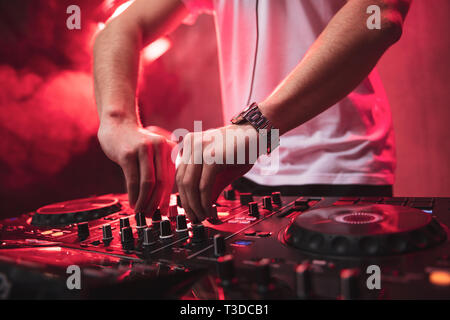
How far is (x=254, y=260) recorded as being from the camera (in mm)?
493

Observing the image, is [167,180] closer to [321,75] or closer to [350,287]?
[321,75]

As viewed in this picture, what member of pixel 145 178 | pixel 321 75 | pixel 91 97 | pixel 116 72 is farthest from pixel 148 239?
pixel 91 97

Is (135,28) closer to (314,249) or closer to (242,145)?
(242,145)

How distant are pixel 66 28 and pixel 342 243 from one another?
1.96 m

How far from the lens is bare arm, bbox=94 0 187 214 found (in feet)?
2.86

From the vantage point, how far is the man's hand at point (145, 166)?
860mm

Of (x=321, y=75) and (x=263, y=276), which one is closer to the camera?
(x=263, y=276)

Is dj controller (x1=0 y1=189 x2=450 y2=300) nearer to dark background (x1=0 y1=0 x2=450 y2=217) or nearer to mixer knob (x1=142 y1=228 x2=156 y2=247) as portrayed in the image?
mixer knob (x1=142 y1=228 x2=156 y2=247)

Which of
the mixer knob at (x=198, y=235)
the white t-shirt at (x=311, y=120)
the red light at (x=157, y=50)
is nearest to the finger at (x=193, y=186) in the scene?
the mixer knob at (x=198, y=235)

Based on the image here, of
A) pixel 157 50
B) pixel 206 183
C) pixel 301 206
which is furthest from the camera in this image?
pixel 157 50

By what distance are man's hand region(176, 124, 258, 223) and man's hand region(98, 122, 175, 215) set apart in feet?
0.47

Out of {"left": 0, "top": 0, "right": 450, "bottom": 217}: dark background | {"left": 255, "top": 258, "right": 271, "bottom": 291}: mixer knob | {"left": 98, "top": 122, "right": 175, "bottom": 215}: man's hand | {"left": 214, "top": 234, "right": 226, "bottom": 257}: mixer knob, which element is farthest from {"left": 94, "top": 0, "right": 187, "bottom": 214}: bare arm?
{"left": 0, "top": 0, "right": 450, "bottom": 217}: dark background

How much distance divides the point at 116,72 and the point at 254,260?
90 centimetres
